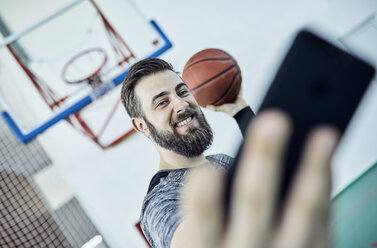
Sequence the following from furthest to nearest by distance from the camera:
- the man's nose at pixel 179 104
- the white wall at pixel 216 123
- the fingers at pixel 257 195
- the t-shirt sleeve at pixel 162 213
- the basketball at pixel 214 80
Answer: the white wall at pixel 216 123, the basketball at pixel 214 80, the man's nose at pixel 179 104, the t-shirt sleeve at pixel 162 213, the fingers at pixel 257 195

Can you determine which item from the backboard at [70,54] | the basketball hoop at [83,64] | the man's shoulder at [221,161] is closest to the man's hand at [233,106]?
the man's shoulder at [221,161]

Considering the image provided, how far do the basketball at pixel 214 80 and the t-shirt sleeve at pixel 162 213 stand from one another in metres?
0.62

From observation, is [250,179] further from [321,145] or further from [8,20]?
[8,20]

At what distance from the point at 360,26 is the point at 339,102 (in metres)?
1.95

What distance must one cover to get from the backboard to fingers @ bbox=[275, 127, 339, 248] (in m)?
1.99

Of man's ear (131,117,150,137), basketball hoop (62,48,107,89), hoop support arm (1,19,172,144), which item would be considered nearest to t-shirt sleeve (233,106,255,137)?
man's ear (131,117,150,137)

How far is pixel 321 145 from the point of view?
0.79 feet

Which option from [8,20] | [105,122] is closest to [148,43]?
[105,122]

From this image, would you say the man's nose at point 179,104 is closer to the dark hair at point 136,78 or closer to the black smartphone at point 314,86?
the dark hair at point 136,78

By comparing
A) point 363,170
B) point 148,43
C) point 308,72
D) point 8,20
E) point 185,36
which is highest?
point 8,20

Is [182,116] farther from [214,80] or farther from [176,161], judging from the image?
[214,80]

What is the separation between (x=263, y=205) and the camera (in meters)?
0.20

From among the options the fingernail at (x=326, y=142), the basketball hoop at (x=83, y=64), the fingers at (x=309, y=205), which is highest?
the basketball hoop at (x=83, y=64)

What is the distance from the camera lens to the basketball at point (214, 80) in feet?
4.15
